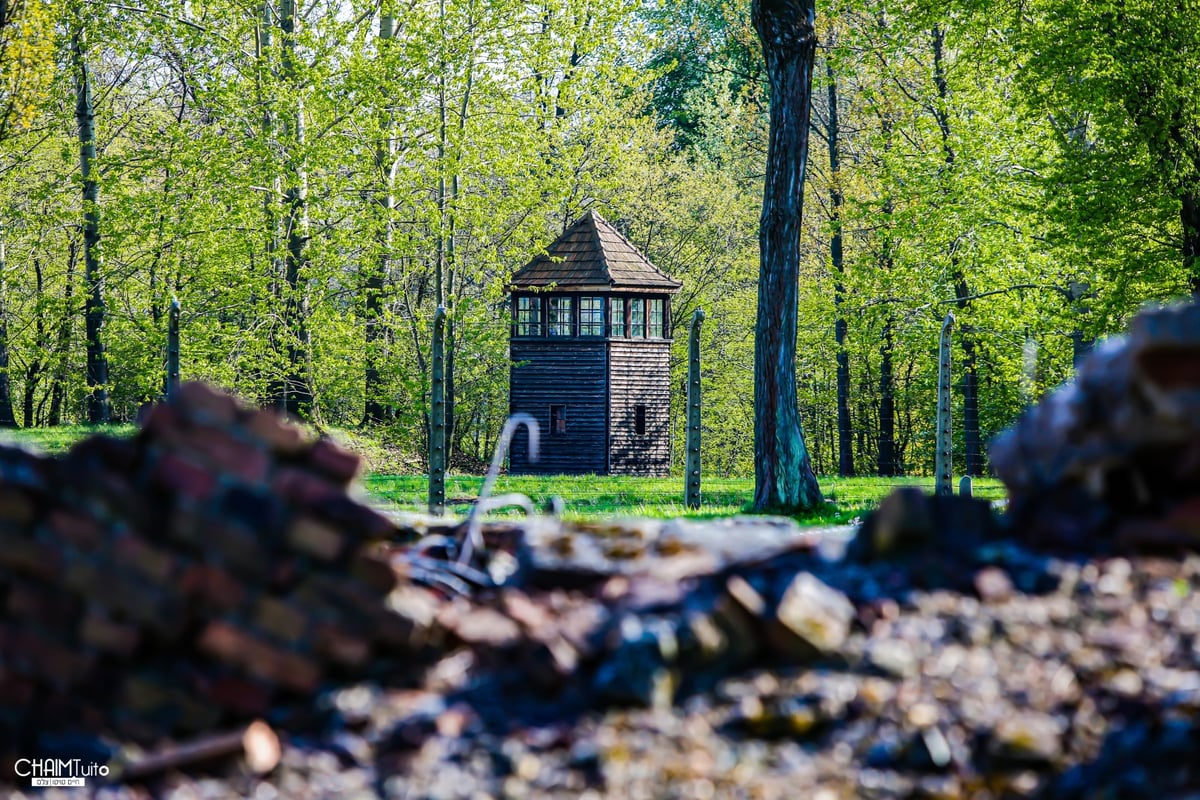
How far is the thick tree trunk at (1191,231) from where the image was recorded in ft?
39.5

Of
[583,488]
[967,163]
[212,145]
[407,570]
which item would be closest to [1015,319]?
[967,163]

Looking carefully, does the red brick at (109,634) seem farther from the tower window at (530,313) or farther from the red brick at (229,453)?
the tower window at (530,313)

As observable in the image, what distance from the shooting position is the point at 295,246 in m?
23.1

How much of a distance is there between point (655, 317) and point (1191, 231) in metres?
19.8

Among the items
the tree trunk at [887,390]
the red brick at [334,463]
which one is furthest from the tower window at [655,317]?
the red brick at [334,463]

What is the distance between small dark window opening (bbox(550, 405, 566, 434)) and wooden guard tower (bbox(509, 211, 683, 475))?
0.09 ft

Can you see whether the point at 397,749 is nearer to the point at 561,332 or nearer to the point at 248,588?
the point at 248,588

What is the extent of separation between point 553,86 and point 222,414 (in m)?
27.7

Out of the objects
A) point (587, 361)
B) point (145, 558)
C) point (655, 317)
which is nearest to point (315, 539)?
point (145, 558)

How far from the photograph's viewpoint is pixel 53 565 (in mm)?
3256

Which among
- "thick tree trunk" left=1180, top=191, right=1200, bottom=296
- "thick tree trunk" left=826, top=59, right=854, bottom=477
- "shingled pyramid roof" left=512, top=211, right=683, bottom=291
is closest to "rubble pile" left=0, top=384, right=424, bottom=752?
"thick tree trunk" left=1180, top=191, right=1200, bottom=296

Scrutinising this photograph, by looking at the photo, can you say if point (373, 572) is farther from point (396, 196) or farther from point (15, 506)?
point (396, 196)

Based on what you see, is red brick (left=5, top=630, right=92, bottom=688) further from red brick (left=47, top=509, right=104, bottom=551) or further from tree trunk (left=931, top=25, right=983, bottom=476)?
tree trunk (left=931, top=25, right=983, bottom=476)

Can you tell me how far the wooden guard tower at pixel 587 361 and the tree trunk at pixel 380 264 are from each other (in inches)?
196
